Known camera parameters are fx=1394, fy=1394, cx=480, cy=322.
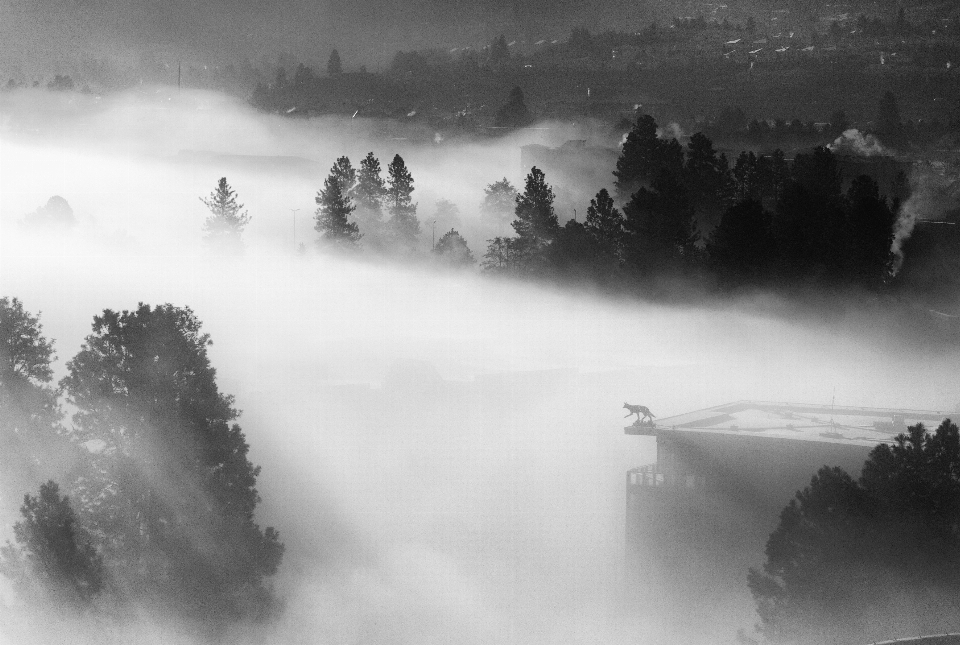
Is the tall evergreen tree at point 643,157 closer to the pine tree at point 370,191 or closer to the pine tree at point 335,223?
the pine tree at point 370,191

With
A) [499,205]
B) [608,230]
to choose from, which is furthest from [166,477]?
[499,205]

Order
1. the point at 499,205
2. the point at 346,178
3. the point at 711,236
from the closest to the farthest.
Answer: the point at 711,236
the point at 346,178
the point at 499,205

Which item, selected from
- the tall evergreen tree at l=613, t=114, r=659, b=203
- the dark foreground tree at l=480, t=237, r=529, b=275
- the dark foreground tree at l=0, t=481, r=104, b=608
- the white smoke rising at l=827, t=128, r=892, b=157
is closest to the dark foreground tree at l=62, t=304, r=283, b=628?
the dark foreground tree at l=0, t=481, r=104, b=608

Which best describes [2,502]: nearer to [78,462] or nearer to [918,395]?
[78,462]

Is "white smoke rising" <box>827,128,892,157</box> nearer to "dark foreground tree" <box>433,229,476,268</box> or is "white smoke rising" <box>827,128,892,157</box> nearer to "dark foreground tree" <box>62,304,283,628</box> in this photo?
"dark foreground tree" <box>433,229,476,268</box>

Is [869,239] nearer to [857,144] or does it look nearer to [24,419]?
[857,144]
